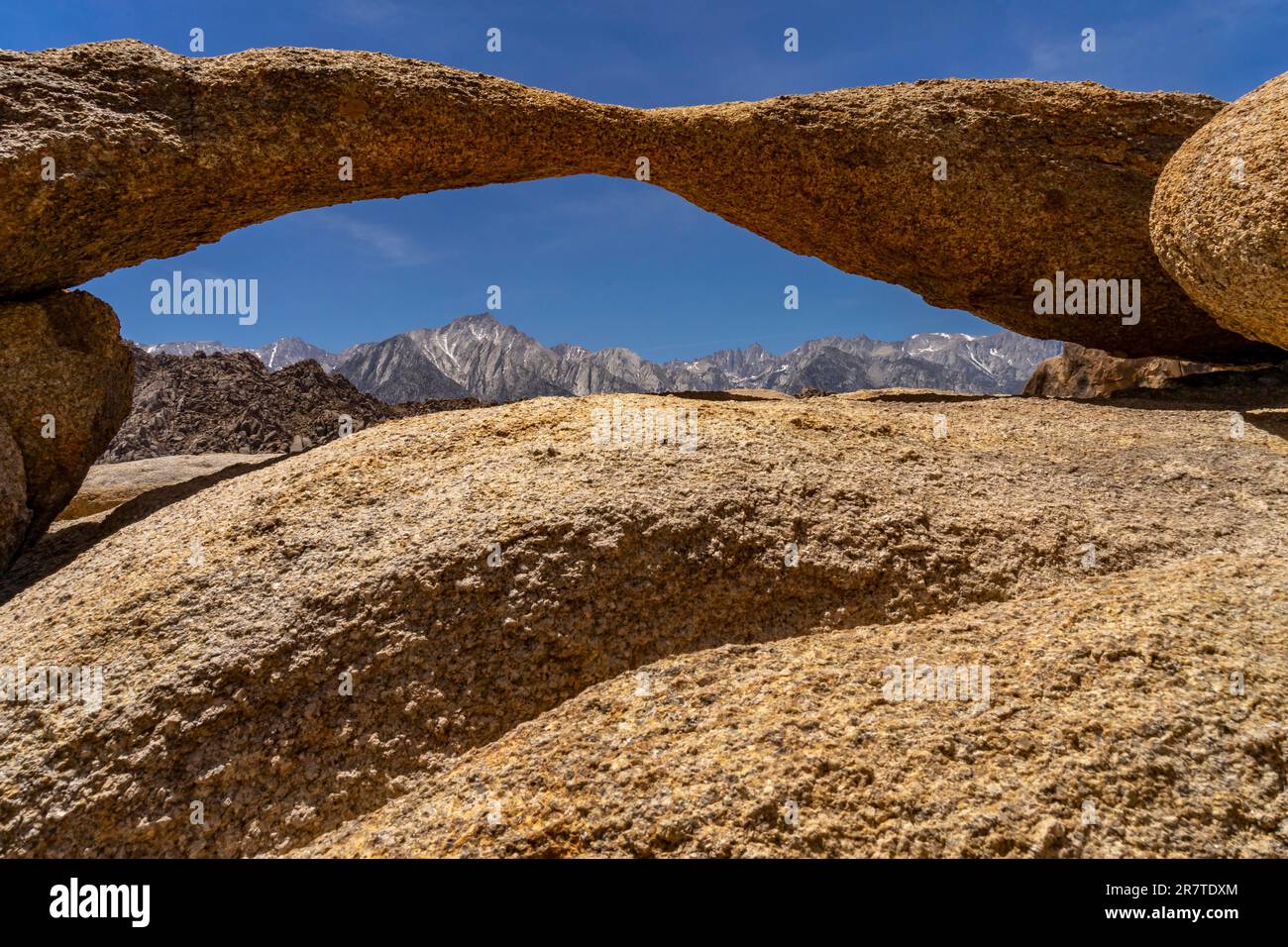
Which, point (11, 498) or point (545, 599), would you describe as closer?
point (545, 599)

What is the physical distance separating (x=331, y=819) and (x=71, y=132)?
1121 centimetres

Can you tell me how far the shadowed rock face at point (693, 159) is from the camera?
439 inches

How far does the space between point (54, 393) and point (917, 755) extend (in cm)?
1321

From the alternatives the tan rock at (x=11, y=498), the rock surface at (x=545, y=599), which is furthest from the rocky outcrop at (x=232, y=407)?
the rock surface at (x=545, y=599)

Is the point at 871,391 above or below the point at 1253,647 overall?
above

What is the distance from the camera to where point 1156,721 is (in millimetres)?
4918

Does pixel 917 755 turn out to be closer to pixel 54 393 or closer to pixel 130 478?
pixel 54 393

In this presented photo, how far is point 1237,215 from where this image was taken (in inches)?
381

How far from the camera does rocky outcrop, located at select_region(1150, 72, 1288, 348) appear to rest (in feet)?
30.6

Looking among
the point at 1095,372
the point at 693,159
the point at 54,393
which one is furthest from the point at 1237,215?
the point at 54,393

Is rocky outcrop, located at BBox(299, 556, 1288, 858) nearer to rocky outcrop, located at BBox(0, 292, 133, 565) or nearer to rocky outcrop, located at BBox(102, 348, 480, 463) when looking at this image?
rocky outcrop, located at BBox(0, 292, 133, 565)

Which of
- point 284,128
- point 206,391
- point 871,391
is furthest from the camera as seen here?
point 206,391

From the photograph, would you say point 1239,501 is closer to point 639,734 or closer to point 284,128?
point 639,734

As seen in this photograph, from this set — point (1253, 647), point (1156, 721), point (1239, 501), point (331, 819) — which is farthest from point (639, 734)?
point (1239, 501)
